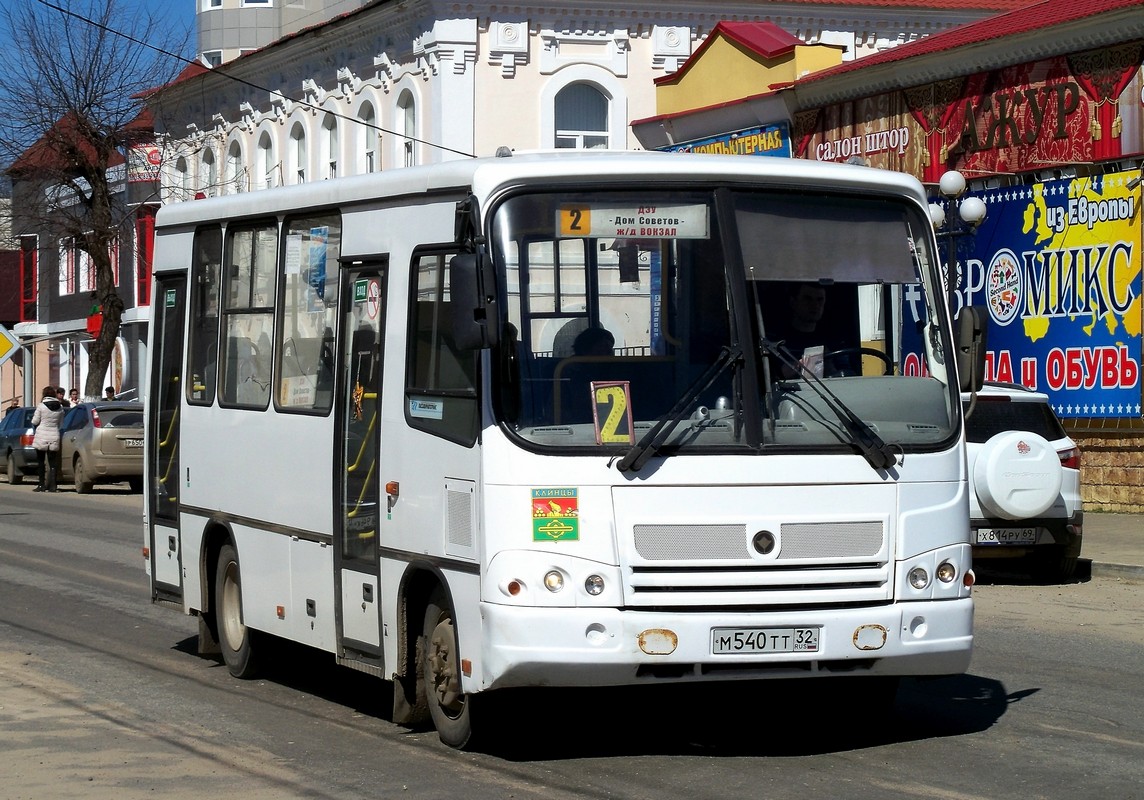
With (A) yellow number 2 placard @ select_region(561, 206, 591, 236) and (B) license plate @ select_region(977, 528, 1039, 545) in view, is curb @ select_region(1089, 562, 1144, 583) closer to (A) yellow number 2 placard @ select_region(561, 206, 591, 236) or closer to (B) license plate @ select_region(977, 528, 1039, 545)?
(B) license plate @ select_region(977, 528, 1039, 545)

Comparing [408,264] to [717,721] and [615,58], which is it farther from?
[615,58]

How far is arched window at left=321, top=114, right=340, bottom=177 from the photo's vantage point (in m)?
42.3

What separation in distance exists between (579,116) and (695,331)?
31.0m

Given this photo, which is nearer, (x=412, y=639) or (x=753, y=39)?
(x=412, y=639)

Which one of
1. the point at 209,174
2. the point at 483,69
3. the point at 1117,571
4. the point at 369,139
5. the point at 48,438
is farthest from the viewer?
the point at 209,174

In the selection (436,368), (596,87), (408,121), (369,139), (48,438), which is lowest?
(48,438)

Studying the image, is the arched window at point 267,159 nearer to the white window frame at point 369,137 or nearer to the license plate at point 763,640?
the white window frame at point 369,137

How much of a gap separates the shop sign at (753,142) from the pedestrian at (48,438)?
38.1ft

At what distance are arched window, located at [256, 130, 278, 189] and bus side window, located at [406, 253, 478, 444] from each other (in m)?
37.4

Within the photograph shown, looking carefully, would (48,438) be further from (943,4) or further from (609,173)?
(609,173)

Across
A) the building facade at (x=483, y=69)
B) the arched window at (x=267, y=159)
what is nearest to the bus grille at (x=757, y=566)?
the building facade at (x=483, y=69)

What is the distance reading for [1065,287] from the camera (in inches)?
901

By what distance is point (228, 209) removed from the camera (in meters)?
11.0

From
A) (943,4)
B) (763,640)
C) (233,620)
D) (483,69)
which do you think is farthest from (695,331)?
(943,4)
